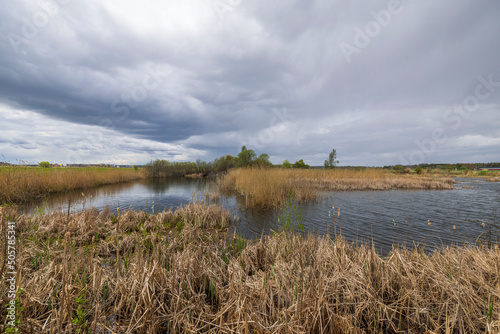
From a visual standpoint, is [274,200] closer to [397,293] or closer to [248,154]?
[397,293]

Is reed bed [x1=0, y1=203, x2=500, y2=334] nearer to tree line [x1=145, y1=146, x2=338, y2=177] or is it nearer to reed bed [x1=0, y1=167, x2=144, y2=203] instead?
reed bed [x1=0, y1=167, x2=144, y2=203]

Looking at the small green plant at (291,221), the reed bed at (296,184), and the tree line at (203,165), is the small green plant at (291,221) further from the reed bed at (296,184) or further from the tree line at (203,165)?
the tree line at (203,165)

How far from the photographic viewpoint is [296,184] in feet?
47.4

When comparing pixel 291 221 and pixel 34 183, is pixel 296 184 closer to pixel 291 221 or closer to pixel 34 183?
pixel 291 221

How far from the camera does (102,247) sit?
443 centimetres

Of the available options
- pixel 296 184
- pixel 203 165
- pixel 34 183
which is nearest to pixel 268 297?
pixel 296 184

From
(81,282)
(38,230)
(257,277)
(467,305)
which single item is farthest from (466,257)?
(38,230)

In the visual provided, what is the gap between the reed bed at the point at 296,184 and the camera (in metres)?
11.2

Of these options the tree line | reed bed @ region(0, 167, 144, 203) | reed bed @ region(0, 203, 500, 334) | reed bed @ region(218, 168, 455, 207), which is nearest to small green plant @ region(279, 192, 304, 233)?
reed bed @ region(218, 168, 455, 207)

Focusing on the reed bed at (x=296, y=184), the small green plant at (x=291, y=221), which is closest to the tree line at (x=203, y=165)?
the reed bed at (x=296, y=184)

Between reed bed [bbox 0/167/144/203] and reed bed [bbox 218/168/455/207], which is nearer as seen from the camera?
reed bed [bbox 0/167/144/203]

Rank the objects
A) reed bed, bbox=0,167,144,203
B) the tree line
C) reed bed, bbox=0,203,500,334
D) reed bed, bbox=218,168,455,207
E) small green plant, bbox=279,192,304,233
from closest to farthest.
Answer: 1. reed bed, bbox=0,203,500,334
2. small green plant, bbox=279,192,304,233
3. reed bed, bbox=0,167,144,203
4. reed bed, bbox=218,168,455,207
5. the tree line

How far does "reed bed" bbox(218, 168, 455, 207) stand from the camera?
11180 millimetres

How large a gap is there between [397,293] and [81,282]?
4.08 metres
